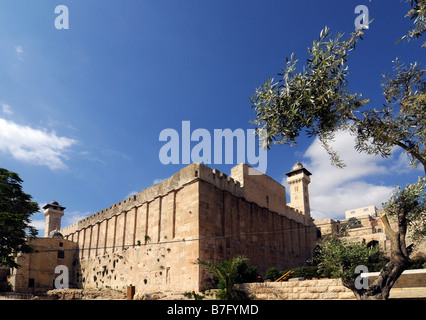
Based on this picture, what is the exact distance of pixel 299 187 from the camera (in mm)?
53125

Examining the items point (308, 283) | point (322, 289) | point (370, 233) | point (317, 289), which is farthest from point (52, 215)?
point (322, 289)

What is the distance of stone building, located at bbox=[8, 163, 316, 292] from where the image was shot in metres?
26.4

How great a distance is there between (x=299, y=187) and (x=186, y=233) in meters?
30.9

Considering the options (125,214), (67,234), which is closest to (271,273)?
(125,214)

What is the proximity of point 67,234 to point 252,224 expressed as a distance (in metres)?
30.5

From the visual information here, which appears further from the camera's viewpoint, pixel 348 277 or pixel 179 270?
pixel 179 270

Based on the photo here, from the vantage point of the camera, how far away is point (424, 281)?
66.3 feet

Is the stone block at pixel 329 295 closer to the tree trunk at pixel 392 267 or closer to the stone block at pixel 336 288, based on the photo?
the stone block at pixel 336 288

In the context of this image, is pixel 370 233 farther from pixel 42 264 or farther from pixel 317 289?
pixel 42 264

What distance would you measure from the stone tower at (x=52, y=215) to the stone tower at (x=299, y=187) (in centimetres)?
4030

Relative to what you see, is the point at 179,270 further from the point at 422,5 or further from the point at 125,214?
the point at 422,5

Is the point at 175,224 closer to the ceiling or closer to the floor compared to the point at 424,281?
closer to the ceiling

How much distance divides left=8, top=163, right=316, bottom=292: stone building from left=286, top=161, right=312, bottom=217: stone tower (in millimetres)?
5770

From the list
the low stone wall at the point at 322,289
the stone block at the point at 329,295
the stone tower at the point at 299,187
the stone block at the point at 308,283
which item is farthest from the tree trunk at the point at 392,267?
the stone tower at the point at 299,187
